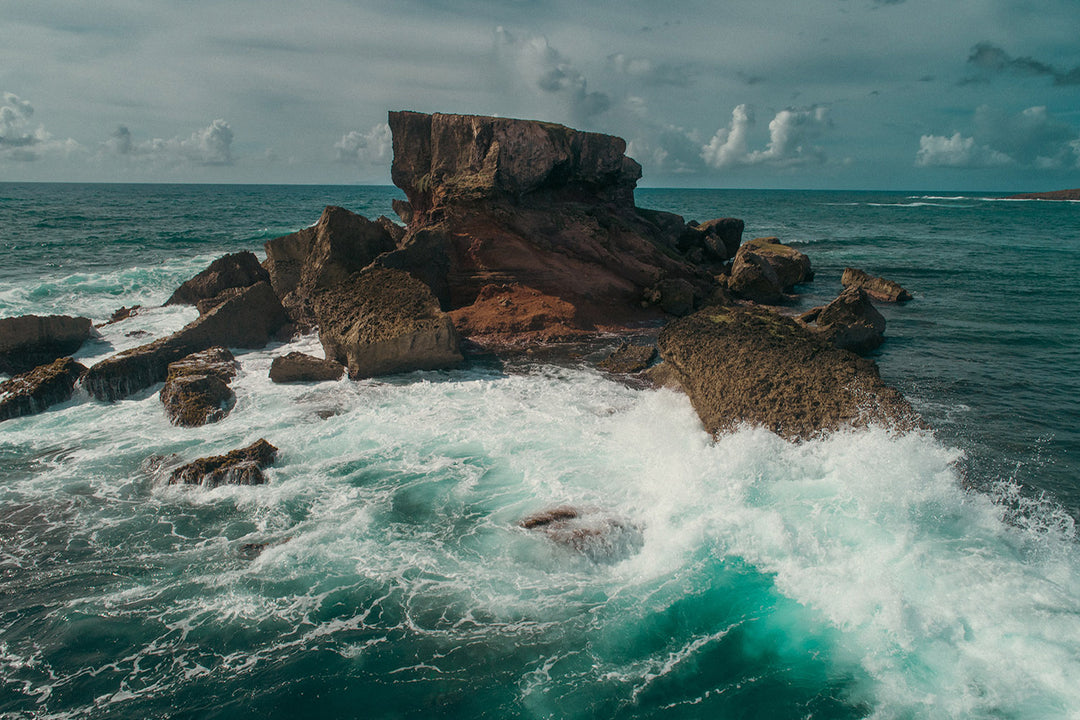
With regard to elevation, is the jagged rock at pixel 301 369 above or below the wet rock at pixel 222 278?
below

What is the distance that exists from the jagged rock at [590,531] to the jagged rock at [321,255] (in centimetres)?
1198

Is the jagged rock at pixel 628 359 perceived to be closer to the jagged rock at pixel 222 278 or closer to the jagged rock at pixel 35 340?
the jagged rock at pixel 222 278

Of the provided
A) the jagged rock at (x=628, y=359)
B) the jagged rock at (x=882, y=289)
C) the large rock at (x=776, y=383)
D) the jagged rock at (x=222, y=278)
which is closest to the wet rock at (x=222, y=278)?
the jagged rock at (x=222, y=278)

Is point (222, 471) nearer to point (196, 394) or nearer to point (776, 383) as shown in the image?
point (196, 394)

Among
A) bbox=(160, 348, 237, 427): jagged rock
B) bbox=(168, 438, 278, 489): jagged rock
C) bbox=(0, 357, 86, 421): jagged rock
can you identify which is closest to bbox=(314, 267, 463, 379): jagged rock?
bbox=(160, 348, 237, 427): jagged rock

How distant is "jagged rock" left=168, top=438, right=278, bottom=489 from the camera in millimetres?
10008

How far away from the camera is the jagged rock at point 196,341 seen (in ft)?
46.1

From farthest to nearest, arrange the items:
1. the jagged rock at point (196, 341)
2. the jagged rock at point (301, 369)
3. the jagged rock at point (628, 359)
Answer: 1. the jagged rock at point (628, 359)
2. the jagged rock at point (301, 369)
3. the jagged rock at point (196, 341)

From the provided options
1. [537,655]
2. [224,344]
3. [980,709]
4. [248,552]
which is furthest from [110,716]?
[224,344]

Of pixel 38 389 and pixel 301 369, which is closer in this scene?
pixel 38 389

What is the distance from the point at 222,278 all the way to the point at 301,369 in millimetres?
10238

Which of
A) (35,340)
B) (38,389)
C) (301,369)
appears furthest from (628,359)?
(35,340)

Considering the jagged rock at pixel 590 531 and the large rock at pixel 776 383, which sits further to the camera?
the large rock at pixel 776 383

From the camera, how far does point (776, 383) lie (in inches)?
Answer: 420
